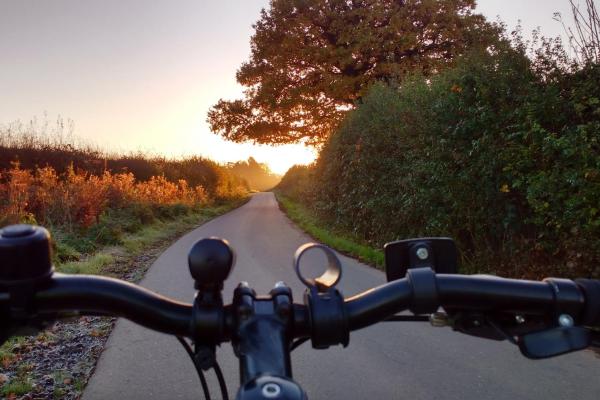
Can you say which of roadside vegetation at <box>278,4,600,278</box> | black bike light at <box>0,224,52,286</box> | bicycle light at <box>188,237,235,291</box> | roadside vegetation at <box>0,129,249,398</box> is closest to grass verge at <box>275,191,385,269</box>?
roadside vegetation at <box>278,4,600,278</box>

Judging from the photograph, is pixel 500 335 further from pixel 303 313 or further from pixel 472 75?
pixel 472 75

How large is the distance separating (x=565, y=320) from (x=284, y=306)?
621mm

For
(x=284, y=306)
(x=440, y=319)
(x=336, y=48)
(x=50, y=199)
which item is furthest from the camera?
(x=336, y=48)

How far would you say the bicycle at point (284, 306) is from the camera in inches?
40.4

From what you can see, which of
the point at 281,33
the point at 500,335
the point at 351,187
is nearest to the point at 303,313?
the point at 500,335

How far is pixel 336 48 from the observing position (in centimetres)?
2175

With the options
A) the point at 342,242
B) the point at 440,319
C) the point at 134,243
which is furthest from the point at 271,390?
the point at 134,243

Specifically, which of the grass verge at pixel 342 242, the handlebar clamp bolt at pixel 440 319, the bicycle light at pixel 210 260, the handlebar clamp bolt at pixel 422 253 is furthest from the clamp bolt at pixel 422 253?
the grass verge at pixel 342 242

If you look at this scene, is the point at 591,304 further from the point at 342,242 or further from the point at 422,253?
the point at 342,242

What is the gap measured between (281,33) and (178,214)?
31.2 ft

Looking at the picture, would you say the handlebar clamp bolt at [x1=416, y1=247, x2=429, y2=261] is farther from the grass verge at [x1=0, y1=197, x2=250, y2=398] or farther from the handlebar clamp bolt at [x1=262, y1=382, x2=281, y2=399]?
the grass verge at [x1=0, y1=197, x2=250, y2=398]

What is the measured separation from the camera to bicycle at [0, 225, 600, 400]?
3.37 feet

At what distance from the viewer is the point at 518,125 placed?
A: 683 cm

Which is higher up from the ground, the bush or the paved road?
the bush
